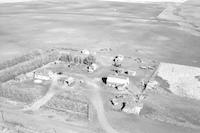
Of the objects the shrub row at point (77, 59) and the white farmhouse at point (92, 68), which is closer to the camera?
the white farmhouse at point (92, 68)

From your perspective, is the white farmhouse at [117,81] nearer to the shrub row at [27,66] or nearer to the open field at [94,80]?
the open field at [94,80]

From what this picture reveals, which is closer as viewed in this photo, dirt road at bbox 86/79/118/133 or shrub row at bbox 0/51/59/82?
dirt road at bbox 86/79/118/133

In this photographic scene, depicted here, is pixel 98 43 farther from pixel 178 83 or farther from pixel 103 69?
pixel 178 83

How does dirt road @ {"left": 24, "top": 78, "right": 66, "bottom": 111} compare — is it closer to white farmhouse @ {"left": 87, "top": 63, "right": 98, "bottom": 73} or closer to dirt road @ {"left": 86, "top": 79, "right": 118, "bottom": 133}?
dirt road @ {"left": 86, "top": 79, "right": 118, "bottom": 133}

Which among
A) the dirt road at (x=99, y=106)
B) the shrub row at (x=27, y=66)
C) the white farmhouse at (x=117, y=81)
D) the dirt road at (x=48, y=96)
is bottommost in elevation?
the dirt road at (x=99, y=106)

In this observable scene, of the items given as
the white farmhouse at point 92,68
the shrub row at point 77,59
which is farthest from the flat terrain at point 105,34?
the white farmhouse at point 92,68

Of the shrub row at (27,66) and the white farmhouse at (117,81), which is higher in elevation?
the shrub row at (27,66)

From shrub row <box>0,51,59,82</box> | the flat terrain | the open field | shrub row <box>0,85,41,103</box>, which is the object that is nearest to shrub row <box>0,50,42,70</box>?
the open field

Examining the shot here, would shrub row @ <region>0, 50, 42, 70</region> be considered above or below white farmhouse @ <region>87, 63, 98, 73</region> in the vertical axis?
above

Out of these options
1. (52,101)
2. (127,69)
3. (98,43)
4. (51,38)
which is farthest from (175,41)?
(52,101)

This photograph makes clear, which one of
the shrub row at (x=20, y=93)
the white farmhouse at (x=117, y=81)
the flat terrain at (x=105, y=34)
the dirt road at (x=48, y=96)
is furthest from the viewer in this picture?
the flat terrain at (x=105, y=34)

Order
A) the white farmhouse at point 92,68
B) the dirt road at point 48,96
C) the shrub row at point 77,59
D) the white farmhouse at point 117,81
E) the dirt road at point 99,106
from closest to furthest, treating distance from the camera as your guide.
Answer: the dirt road at point 99,106 < the dirt road at point 48,96 < the white farmhouse at point 117,81 < the white farmhouse at point 92,68 < the shrub row at point 77,59

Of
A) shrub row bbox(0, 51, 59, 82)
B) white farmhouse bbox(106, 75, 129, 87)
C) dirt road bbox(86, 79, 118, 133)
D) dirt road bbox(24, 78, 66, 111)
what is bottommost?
dirt road bbox(86, 79, 118, 133)
